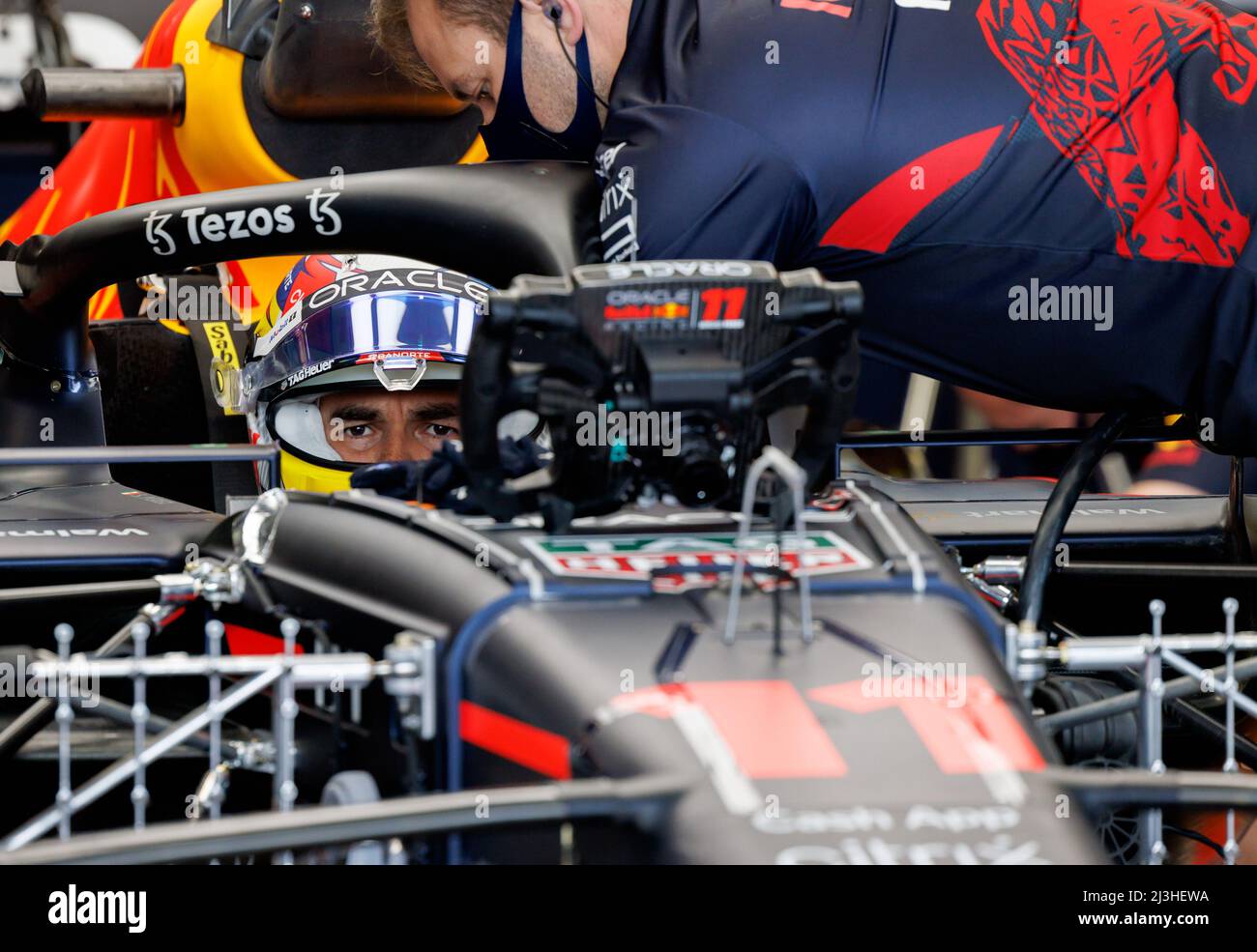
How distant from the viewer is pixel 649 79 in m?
2.05

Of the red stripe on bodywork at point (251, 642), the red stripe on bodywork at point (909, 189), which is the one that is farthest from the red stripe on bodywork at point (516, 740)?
the red stripe on bodywork at point (909, 189)

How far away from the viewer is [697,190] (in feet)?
6.21

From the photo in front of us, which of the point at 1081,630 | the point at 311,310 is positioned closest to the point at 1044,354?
the point at 1081,630

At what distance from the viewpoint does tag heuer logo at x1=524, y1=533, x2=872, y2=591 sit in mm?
1508

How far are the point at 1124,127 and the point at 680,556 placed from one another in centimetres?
91

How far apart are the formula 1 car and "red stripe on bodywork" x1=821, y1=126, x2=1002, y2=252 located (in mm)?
313

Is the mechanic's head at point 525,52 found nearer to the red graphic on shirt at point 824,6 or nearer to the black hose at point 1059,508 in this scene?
the red graphic on shirt at point 824,6

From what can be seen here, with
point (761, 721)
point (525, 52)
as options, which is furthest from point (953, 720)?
point (525, 52)

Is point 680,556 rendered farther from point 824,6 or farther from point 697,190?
point 824,6

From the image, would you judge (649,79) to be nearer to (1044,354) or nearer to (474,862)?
(1044,354)

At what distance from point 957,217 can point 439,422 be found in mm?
1012

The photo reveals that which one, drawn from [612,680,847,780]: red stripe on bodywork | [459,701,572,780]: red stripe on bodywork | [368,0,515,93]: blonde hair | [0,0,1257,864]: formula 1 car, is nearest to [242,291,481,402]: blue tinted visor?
[368,0,515,93]: blonde hair

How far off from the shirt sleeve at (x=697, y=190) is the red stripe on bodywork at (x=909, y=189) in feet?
0.31

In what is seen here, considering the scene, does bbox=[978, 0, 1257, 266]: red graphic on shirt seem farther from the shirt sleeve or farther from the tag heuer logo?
the tag heuer logo
